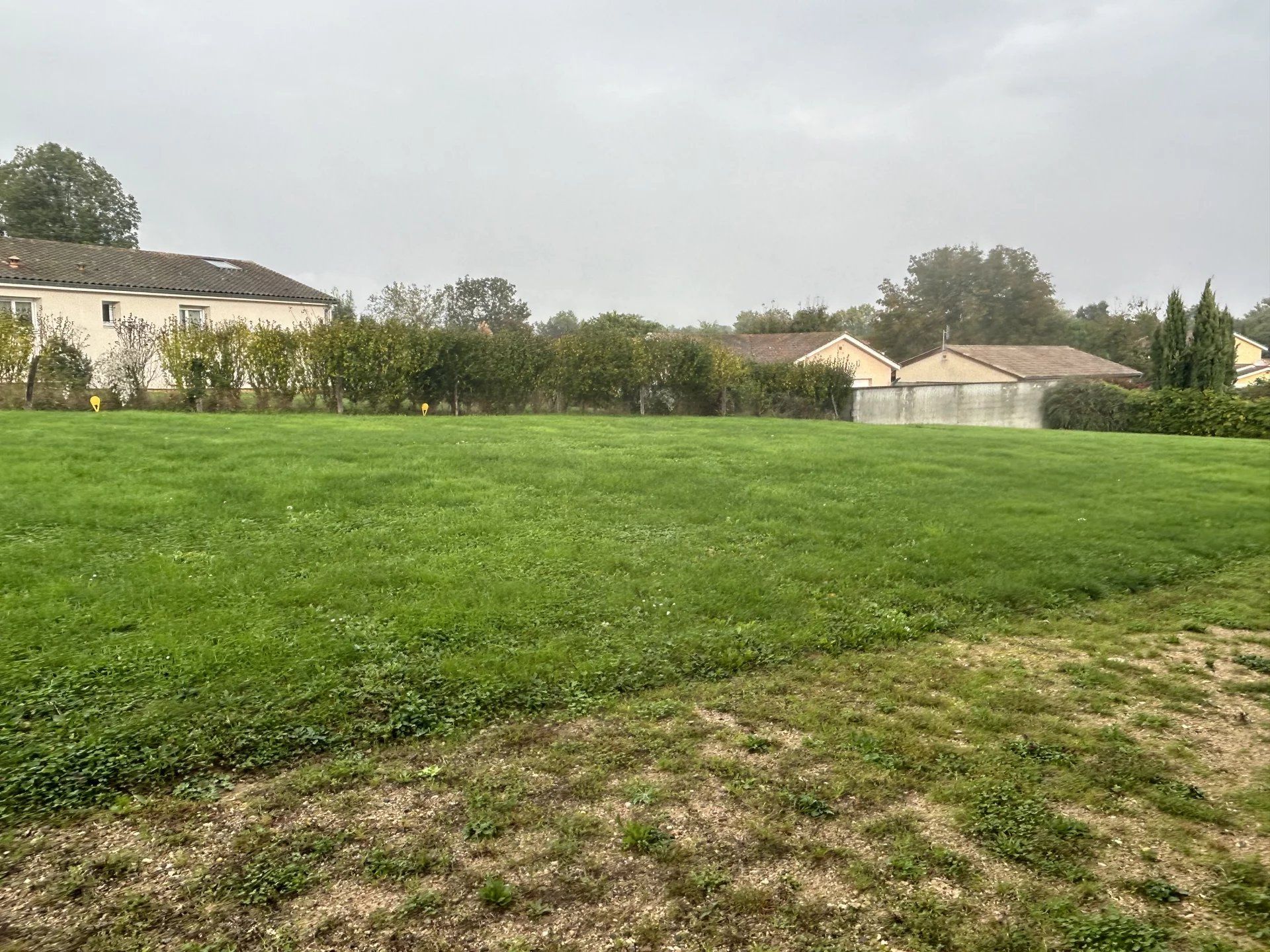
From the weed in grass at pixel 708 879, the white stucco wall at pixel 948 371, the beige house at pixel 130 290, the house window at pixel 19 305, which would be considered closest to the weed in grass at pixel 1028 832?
the weed in grass at pixel 708 879

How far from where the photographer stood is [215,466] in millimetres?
8711

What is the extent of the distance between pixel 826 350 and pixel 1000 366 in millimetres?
9084

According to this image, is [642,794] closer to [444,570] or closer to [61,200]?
[444,570]

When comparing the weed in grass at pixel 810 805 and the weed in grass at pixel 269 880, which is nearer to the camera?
the weed in grass at pixel 269 880

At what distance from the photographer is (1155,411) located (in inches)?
993

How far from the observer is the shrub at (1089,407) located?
2586cm

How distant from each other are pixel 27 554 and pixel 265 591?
72.7 inches

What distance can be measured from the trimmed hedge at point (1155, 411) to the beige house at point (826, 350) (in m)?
11.9

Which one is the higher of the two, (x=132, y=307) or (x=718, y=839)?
(x=132, y=307)

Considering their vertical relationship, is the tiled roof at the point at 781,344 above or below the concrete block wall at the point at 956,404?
above

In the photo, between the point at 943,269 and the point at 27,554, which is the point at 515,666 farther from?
the point at 943,269

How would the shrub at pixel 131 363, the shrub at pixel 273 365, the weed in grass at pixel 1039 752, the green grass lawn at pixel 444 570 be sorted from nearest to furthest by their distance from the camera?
the weed in grass at pixel 1039 752 → the green grass lawn at pixel 444 570 → the shrub at pixel 131 363 → the shrub at pixel 273 365

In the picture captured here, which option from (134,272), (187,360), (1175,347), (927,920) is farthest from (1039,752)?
(134,272)

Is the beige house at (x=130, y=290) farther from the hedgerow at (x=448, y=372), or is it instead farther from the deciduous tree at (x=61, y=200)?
the deciduous tree at (x=61, y=200)
